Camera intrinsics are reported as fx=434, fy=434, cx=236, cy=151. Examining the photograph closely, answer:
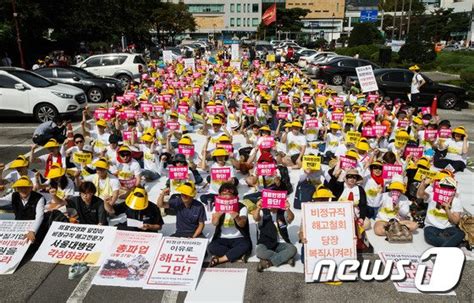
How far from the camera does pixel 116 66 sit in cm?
2188

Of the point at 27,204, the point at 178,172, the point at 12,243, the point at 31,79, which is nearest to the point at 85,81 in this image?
the point at 31,79

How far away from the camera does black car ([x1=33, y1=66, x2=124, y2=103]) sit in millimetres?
17672

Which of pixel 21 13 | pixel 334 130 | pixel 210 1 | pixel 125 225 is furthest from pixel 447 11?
pixel 125 225

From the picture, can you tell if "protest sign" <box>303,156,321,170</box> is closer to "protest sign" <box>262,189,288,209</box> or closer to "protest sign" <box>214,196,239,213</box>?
"protest sign" <box>262,189,288,209</box>

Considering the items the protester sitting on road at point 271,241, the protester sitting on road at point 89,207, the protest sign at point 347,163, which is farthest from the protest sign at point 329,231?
the protester sitting on road at point 89,207

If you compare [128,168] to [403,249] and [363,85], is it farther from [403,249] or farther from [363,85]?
[363,85]

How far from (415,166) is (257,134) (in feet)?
11.2

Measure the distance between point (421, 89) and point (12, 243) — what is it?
1580cm

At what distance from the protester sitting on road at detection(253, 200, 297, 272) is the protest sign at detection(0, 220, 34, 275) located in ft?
10.7

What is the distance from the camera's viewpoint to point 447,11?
281ft

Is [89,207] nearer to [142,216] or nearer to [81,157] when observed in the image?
[142,216]

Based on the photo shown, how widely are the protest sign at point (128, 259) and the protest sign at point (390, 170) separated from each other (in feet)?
12.5

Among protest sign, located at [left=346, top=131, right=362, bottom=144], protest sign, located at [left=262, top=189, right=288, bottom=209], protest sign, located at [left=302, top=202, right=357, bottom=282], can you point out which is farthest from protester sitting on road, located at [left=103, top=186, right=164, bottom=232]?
protest sign, located at [left=346, top=131, right=362, bottom=144]

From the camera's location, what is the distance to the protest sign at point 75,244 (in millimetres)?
6062
